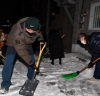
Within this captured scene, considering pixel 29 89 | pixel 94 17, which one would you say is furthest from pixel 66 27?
pixel 29 89

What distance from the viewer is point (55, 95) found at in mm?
2074

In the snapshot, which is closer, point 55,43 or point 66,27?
point 55,43

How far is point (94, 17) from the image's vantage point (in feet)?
16.9

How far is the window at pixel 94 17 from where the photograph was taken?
4977 millimetres

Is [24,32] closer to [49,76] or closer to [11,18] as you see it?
[49,76]

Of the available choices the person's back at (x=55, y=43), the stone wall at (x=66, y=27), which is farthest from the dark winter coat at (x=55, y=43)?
the stone wall at (x=66, y=27)

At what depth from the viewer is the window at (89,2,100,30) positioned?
498 cm

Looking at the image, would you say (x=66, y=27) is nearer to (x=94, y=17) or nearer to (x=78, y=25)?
(x=78, y=25)

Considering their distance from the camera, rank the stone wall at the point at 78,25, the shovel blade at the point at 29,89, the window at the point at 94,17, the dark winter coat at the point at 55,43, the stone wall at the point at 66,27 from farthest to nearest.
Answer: the stone wall at the point at 66,27
the stone wall at the point at 78,25
the window at the point at 94,17
the dark winter coat at the point at 55,43
the shovel blade at the point at 29,89

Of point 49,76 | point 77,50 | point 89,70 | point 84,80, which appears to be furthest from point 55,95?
point 77,50

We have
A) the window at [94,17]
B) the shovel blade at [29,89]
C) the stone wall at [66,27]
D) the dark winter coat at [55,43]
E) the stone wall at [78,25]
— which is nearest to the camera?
the shovel blade at [29,89]

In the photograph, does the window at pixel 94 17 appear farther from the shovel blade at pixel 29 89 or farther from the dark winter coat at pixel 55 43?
the shovel blade at pixel 29 89

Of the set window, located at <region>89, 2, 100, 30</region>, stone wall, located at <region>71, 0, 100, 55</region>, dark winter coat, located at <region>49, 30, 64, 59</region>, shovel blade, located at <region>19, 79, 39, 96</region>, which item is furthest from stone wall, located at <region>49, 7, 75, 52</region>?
shovel blade, located at <region>19, 79, 39, 96</region>

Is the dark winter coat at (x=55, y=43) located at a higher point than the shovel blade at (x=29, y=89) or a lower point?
higher
